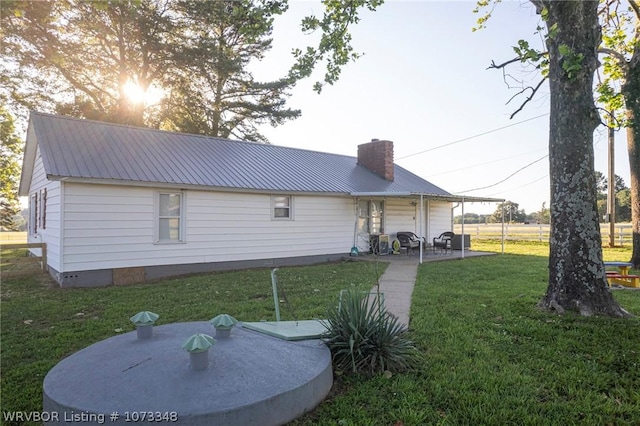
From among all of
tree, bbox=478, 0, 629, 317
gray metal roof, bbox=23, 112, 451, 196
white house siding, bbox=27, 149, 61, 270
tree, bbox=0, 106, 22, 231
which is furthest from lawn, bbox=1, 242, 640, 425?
tree, bbox=0, 106, 22, 231

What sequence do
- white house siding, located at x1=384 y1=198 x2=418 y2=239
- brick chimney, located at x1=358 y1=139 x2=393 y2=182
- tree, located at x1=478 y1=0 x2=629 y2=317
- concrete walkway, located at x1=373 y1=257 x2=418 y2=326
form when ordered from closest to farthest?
tree, located at x1=478 y1=0 x2=629 y2=317 → concrete walkway, located at x1=373 y1=257 x2=418 y2=326 → white house siding, located at x1=384 y1=198 x2=418 y2=239 → brick chimney, located at x1=358 y1=139 x2=393 y2=182

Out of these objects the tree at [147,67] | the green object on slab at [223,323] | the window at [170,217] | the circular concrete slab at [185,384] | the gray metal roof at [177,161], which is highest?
the tree at [147,67]

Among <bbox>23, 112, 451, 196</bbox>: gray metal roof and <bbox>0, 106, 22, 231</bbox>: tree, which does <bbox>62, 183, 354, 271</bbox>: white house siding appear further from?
<bbox>0, 106, 22, 231</bbox>: tree

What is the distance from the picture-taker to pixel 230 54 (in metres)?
18.6

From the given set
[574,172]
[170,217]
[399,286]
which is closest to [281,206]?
[170,217]

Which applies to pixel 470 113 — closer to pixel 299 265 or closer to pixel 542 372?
pixel 299 265

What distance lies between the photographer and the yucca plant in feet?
11.9

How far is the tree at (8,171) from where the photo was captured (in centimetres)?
2047

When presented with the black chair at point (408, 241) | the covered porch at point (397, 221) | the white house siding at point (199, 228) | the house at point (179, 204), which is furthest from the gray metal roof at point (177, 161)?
the black chair at point (408, 241)

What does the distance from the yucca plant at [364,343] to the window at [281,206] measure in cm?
861

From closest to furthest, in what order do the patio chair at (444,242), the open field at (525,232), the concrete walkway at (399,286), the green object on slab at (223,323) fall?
the green object on slab at (223,323)
the concrete walkway at (399,286)
the patio chair at (444,242)
the open field at (525,232)

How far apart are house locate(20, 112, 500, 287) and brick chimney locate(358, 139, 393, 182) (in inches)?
53.5

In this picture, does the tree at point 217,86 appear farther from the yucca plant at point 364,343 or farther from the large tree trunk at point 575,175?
the yucca plant at point 364,343

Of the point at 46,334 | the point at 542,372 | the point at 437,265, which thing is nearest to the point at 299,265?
the point at 437,265
